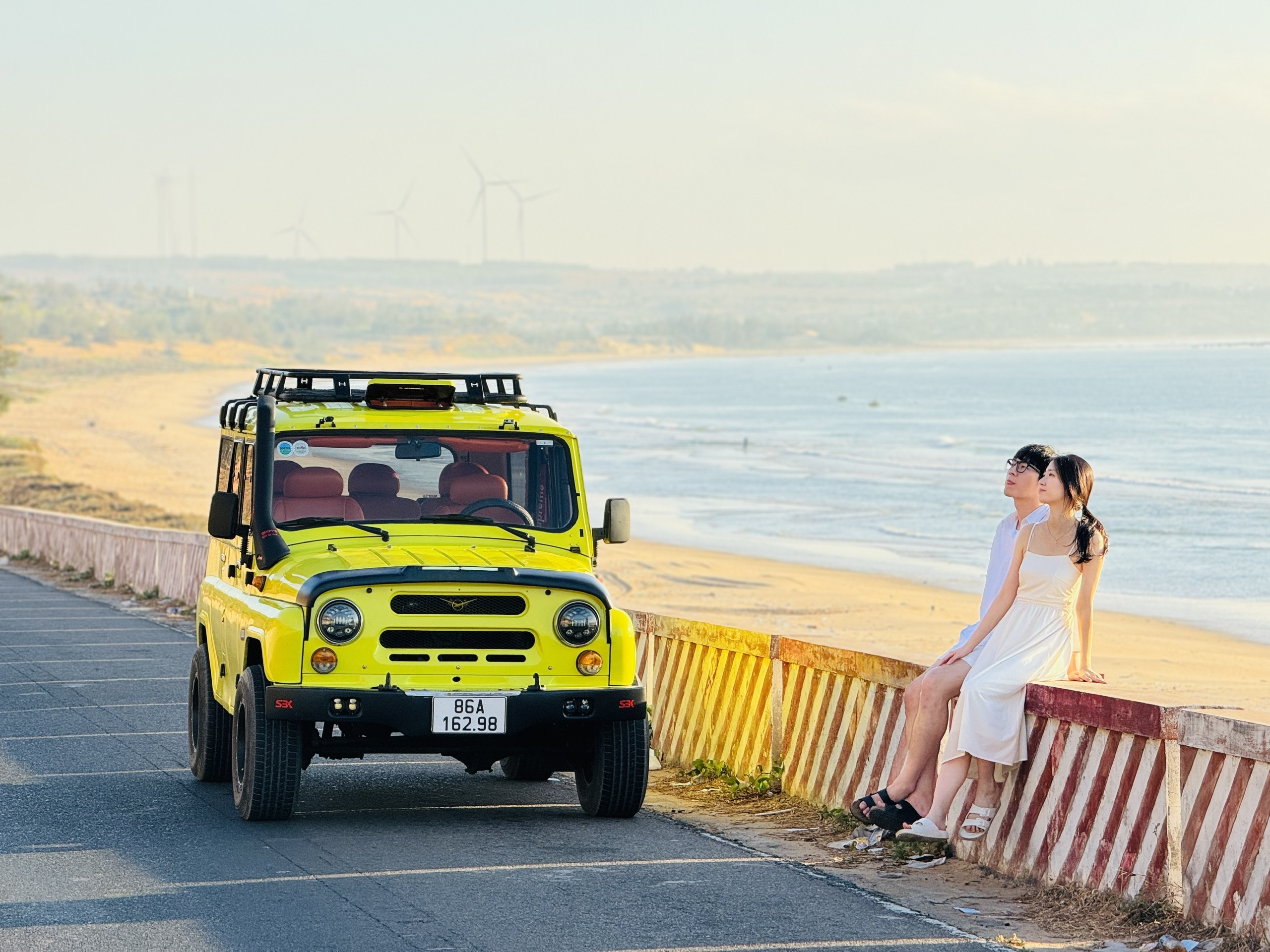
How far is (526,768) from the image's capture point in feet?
36.0

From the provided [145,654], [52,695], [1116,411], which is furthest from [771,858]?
[1116,411]

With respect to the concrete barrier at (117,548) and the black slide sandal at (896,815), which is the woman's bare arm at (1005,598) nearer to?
the black slide sandal at (896,815)

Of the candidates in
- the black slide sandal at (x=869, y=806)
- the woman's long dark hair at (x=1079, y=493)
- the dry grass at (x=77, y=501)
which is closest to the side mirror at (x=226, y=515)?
the black slide sandal at (x=869, y=806)

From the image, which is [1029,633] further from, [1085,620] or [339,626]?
[339,626]

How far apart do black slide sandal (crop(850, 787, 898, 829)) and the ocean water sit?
2102cm

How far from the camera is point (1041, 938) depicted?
720 centimetres

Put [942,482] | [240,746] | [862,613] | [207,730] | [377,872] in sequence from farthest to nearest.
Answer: [942,482], [862,613], [207,730], [240,746], [377,872]

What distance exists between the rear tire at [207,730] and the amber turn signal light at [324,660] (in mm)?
1660

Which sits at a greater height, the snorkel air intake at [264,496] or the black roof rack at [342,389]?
the black roof rack at [342,389]

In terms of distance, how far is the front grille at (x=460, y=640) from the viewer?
28.8ft

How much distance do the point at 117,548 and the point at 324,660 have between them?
16818 mm

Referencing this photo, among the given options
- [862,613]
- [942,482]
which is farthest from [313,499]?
[942,482]

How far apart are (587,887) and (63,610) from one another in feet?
→ 50.6

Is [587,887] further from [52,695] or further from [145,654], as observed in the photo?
[145,654]
